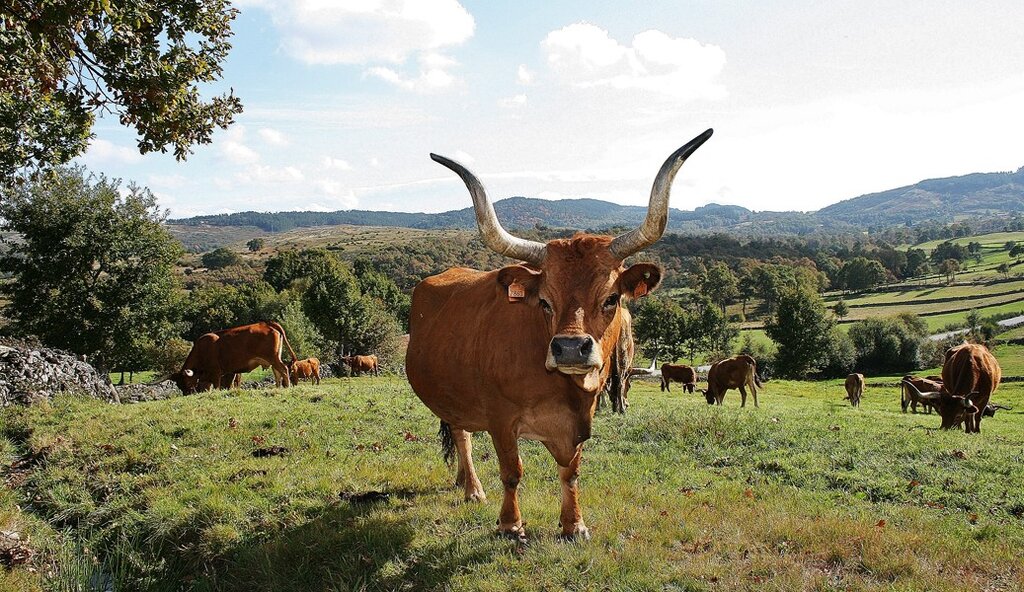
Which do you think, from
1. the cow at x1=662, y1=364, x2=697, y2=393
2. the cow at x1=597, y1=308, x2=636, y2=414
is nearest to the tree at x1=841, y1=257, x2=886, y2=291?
the cow at x1=662, y1=364, x2=697, y2=393

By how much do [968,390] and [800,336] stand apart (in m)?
50.5

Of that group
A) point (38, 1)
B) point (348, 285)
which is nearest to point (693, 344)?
point (348, 285)

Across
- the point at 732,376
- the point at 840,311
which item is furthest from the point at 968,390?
the point at 840,311

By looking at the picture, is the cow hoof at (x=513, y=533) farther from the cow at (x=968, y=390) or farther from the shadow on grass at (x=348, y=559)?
the cow at (x=968, y=390)

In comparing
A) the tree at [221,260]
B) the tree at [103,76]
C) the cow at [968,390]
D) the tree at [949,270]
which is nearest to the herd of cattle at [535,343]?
the tree at [103,76]

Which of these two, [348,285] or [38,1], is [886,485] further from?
[348,285]

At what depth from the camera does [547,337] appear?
511 centimetres

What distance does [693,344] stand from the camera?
244 feet

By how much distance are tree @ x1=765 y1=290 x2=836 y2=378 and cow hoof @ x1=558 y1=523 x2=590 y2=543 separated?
6434cm

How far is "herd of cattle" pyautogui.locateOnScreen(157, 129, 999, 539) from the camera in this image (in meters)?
4.74

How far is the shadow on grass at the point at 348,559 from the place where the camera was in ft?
17.3

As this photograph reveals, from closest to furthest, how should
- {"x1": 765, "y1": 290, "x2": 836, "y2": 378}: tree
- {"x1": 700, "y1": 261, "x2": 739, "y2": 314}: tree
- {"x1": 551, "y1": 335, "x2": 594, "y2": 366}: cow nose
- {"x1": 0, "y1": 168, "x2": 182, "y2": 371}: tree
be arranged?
{"x1": 551, "y1": 335, "x2": 594, "y2": 366}: cow nose
{"x1": 0, "y1": 168, "x2": 182, "y2": 371}: tree
{"x1": 765, "y1": 290, "x2": 836, "y2": 378}: tree
{"x1": 700, "y1": 261, "x2": 739, "y2": 314}: tree

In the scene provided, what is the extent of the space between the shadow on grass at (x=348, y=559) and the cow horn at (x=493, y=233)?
2719 mm

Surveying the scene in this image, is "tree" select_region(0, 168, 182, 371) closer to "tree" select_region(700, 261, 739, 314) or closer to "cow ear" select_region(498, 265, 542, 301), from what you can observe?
"cow ear" select_region(498, 265, 542, 301)
